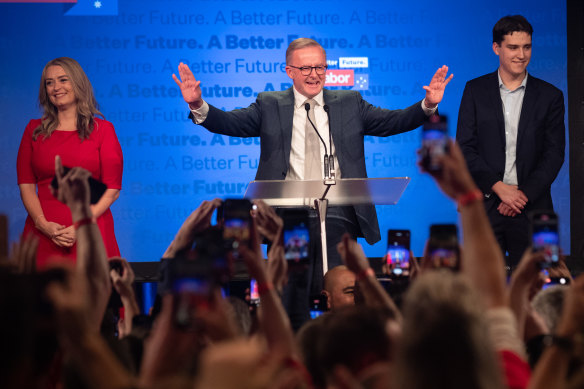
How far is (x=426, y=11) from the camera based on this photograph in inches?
224

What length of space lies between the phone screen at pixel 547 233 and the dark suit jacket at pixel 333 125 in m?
2.05

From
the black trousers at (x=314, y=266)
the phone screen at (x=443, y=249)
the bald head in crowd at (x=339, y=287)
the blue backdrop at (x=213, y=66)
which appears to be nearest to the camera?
the phone screen at (x=443, y=249)

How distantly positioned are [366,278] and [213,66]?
3888 millimetres

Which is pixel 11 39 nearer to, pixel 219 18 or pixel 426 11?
pixel 219 18

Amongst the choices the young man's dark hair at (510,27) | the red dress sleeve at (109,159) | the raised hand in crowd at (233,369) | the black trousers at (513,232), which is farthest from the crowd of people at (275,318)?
the young man's dark hair at (510,27)

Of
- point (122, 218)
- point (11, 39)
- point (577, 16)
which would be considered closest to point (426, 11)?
point (577, 16)

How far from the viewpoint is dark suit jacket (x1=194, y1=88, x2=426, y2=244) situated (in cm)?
414

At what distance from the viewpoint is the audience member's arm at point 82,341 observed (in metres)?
1.17

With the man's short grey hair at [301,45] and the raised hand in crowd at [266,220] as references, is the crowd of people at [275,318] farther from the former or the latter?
the man's short grey hair at [301,45]

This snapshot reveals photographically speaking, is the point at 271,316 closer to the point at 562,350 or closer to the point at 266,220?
the point at 562,350

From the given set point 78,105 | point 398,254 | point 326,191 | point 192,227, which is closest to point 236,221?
point 192,227

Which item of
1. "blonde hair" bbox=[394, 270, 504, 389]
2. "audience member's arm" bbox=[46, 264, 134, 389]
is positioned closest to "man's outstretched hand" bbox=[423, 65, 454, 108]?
"blonde hair" bbox=[394, 270, 504, 389]

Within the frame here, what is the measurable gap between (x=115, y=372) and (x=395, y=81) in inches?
186

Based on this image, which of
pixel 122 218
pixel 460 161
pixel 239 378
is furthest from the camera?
pixel 122 218
